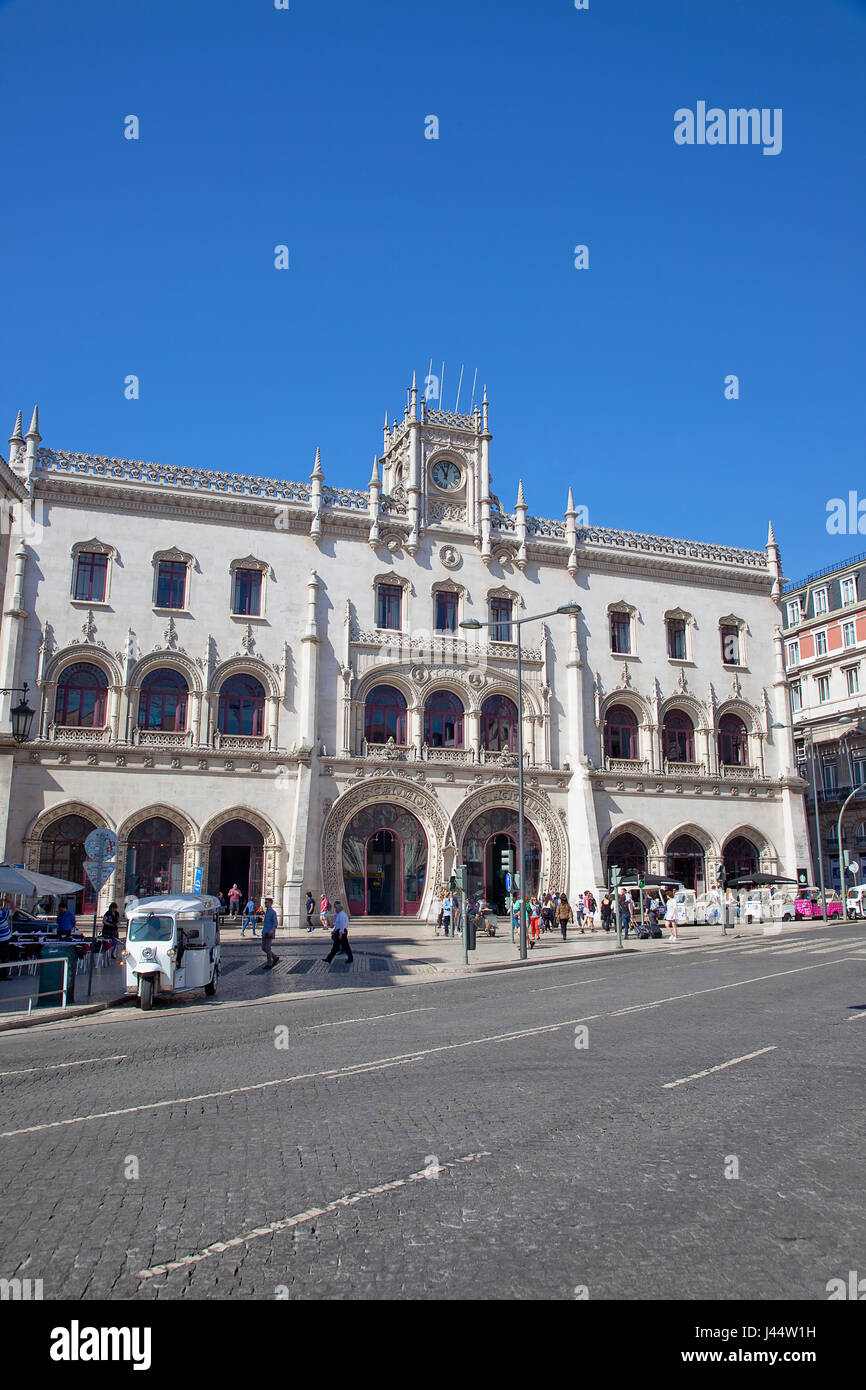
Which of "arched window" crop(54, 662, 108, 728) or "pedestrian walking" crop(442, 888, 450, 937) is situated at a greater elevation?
"arched window" crop(54, 662, 108, 728)

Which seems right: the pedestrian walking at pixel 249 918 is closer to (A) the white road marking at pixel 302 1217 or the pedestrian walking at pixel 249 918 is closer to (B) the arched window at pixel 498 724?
(B) the arched window at pixel 498 724

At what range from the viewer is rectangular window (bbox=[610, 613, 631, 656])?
148 feet

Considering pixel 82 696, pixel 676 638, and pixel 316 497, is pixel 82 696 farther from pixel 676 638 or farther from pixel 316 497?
pixel 676 638

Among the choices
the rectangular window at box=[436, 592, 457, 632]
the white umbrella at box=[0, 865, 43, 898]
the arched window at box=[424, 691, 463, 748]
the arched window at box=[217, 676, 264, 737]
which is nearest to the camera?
the white umbrella at box=[0, 865, 43, 898]

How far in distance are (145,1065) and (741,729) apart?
4057 centimetres

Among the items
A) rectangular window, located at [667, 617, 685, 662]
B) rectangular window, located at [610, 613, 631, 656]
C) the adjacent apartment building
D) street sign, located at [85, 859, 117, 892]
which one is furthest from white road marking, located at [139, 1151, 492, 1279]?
the adjacent apartment building

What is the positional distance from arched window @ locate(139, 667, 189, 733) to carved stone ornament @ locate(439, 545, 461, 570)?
12.2 meters

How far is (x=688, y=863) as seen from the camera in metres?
44.7

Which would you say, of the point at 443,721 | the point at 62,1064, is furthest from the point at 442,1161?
the point at 443,721

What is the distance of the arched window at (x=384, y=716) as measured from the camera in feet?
130

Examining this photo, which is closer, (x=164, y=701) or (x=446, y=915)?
(x=446, y=915)

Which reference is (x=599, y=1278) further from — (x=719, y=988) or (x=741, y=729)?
(x=741, y=729)

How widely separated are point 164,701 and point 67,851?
6380 millimetres

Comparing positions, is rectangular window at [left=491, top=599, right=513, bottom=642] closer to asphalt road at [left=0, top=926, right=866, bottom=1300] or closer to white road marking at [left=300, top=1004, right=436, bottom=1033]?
white road marking at [left=300, top=1004, right=436, bottom=1033]
